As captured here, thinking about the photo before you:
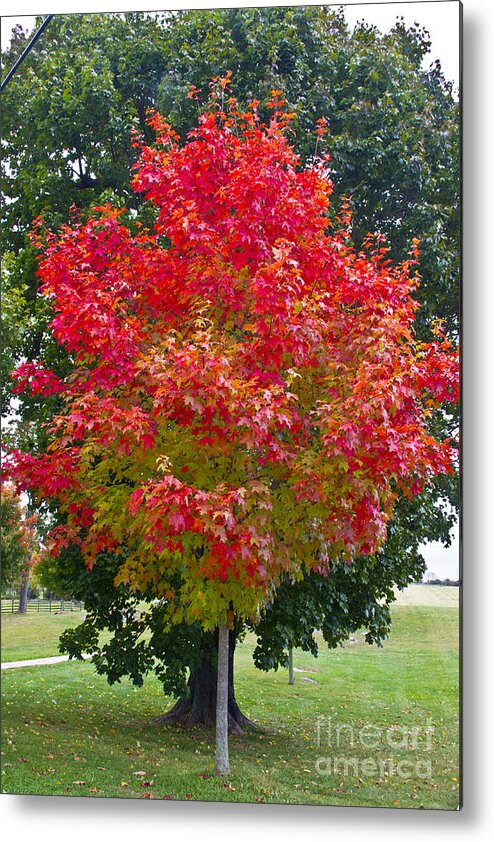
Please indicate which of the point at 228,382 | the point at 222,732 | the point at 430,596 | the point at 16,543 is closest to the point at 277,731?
the point at 222,732

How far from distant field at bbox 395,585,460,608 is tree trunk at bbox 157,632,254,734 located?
989mm

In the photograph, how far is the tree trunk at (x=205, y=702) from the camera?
4.72m

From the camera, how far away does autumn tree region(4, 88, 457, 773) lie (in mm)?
4383

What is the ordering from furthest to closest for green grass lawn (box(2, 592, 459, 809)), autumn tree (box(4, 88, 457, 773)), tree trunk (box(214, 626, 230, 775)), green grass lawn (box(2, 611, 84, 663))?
green grass lawn (box(2, 611, 84, 663)) < tree trunk (box(214, 626, 230, 775)) < green grass lawn (box(2, 592, 459, 809)) < autumn tree (box(4, 88, 457, 773))

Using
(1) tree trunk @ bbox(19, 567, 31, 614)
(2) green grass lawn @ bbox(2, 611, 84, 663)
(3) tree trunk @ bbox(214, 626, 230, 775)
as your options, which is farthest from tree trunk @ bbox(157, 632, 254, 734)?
(1) tree trunk @ bbox(19, 567, 31, 614)

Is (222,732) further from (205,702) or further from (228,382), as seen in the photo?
(228,382)

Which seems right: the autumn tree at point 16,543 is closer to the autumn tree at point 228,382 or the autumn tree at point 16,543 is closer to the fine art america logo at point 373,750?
the autumn tree at point 228,382

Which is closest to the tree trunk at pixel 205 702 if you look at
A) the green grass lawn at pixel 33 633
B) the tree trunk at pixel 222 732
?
the tree trunk at pixel 222 732

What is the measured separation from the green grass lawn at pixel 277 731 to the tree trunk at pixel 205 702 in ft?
0.17

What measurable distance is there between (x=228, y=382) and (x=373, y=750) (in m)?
2.07

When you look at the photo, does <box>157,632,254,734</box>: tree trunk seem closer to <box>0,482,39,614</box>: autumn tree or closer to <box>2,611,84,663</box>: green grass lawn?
<box>2,611,84,663</box>: green grass lawn

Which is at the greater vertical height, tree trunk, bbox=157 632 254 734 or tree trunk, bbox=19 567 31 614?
tree trunk, bbox=19 567 31 614

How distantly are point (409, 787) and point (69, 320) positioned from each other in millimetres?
2999

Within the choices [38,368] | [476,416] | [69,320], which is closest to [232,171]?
[69,320]
